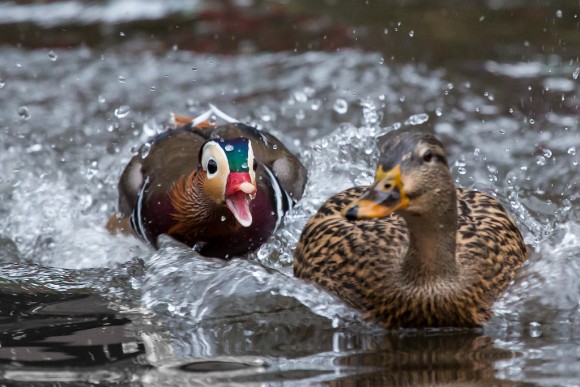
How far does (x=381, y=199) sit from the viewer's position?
3.96 m

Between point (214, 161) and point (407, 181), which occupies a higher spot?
point (214, 161)

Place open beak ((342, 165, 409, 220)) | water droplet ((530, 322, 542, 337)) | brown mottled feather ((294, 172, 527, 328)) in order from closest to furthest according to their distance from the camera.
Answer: open beak ((342, 165, 409, 220))
water droplet ((530, 322, 542, 337))
brown mottled feather ((294, 172, 527, 328))

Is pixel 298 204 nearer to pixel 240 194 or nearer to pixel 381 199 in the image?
pixel 240 194

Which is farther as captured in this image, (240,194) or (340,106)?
(340,106)

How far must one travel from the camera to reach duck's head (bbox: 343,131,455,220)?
3.95m

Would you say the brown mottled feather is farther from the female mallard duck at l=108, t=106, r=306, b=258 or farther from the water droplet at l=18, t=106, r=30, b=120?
the water droplet at l=18, t=106, r=30, b=120

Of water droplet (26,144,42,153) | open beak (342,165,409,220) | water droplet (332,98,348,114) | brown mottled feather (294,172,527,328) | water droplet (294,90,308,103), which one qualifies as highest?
water droplet (294,90,308,103)

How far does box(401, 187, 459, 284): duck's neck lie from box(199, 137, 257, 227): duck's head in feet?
3.69

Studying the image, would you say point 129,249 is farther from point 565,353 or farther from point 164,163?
point 565,353

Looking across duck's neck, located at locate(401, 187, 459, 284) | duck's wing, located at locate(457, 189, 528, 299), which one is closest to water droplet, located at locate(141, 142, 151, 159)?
duck's wing, located at locate(457, 189, 528, 299)

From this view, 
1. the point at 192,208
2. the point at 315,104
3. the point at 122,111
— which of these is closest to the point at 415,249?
the point at 192,208

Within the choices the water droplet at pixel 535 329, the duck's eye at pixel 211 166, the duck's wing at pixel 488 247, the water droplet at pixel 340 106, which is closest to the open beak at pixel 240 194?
the duck's eye at pixel 211 166

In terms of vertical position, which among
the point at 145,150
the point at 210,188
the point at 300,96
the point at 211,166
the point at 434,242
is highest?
the point at 300,96

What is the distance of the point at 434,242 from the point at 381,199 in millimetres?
524
